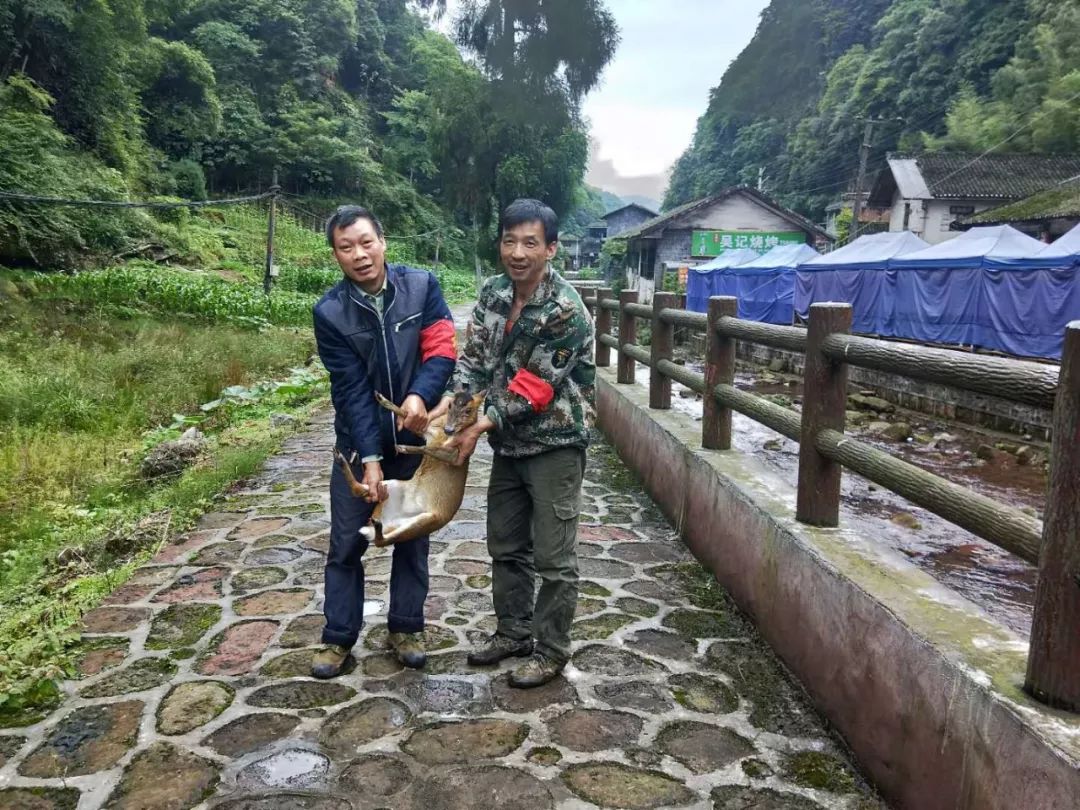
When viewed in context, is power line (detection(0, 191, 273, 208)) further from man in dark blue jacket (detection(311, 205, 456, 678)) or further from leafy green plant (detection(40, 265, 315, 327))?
man in dark blue jacket (detection(311, 205, 456, 678))

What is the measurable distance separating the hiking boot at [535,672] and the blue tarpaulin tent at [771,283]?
1979 cm

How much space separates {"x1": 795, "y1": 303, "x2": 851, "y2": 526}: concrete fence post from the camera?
10.3 feet

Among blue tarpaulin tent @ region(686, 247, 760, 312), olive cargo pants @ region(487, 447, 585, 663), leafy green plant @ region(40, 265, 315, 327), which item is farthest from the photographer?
blue tarpaulin tent @ region(686, 247, 760, 312)

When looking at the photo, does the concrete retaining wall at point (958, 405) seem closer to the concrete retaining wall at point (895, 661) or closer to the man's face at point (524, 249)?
the concrete retaining wall at point (895, 661)

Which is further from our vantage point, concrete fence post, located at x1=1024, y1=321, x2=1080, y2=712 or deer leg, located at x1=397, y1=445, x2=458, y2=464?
deer leg, located at x1=397, y1=445, x2=458, y2=464

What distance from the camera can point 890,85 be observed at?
42906 millimetres

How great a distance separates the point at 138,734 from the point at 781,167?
198 ft

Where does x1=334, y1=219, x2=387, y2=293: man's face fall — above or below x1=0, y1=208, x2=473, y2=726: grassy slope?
above

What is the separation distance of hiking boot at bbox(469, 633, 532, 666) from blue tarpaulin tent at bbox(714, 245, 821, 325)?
19620 millimetres

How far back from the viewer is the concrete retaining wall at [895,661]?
5.90 feet

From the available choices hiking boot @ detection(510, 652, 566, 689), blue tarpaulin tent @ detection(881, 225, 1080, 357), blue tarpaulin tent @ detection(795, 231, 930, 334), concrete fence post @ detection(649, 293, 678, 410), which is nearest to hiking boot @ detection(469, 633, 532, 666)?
→ hiking boot @ detection(510, 652, 566, 689)

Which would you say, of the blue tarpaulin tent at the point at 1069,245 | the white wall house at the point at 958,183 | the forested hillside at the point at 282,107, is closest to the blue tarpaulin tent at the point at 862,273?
the blue tarpaulin tent at the point at 1069,245

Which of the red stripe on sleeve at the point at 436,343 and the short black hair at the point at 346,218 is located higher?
the short black hair at the point at 346,218

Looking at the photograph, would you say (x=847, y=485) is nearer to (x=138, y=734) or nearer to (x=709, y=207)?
(x=138, y=734)
